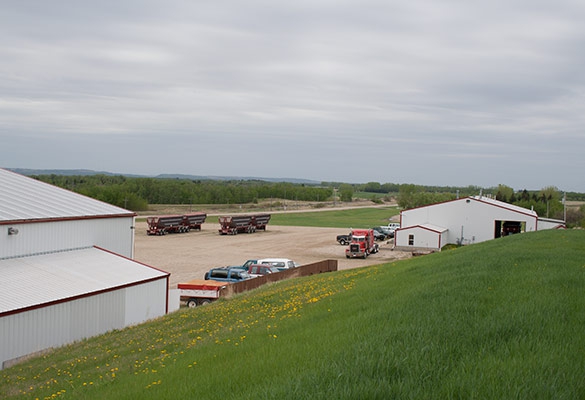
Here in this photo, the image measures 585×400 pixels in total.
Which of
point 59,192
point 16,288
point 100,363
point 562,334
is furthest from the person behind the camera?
point 59,192

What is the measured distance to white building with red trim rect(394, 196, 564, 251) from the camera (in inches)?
2137

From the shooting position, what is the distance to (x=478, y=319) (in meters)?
9.02

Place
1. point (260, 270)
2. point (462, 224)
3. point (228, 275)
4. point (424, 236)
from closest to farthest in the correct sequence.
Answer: point (228, 275)
point (260, 270)
point (424, 236)
point (462, 224)

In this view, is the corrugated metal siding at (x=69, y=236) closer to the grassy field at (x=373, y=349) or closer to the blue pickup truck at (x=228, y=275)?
the blue pickup truck at (x=228, y=275)

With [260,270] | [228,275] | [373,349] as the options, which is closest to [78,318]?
[228,275]

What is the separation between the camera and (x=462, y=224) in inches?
2221

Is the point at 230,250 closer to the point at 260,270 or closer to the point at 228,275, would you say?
the point at 260,270

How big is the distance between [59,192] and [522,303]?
2776 cm

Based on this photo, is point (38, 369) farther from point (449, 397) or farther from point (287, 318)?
point (449, 397)

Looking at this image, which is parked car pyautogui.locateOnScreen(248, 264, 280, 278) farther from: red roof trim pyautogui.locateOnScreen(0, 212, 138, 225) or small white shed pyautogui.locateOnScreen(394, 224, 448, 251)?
small white shed pyautogui.locateOnScreen(394, 224, 448, 251)

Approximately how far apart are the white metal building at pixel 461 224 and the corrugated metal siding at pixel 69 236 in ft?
104

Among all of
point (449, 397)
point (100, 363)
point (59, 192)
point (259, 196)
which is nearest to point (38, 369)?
point (100, 363)

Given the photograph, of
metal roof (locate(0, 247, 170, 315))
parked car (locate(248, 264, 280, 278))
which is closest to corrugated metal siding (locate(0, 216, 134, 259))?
metal roof (locate(0, 247, 170, 315))

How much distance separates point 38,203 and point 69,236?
232 centimetres
